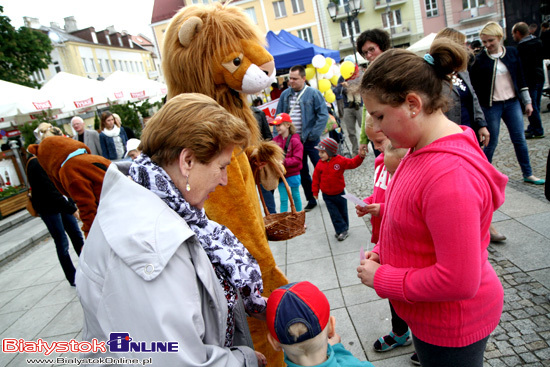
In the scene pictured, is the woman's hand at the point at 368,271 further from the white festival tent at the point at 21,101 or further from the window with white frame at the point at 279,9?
the window with white frame at the point at 279,9

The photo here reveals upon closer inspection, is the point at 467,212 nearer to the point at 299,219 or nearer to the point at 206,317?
the point at 206,317

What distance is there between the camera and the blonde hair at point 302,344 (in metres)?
1.42

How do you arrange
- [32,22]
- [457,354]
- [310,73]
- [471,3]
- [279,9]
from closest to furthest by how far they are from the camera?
1. [457,354]
2. [310,73]
3. [471,3]
4. [32,22]
5. [279,9]

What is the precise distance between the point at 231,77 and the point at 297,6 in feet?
127

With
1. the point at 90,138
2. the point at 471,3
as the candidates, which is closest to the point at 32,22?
the point at 90,138

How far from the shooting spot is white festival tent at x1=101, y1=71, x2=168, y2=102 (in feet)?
38.3

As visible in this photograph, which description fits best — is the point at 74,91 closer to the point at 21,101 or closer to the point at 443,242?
the point at 21,101

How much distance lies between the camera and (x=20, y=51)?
17.7m

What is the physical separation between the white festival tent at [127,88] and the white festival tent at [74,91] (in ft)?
2.11

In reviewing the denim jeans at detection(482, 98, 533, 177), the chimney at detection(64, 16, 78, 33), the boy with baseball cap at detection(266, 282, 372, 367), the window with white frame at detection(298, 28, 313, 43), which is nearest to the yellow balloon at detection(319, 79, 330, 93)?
the denim jeans at detection(482, 98, 533, 177)

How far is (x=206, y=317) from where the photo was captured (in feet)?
4.22

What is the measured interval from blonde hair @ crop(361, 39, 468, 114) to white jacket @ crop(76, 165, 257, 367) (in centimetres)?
81

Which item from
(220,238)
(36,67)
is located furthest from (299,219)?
(36,67)

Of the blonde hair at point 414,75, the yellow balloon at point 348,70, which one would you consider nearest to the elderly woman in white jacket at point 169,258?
the blonde hair at point 414,75
